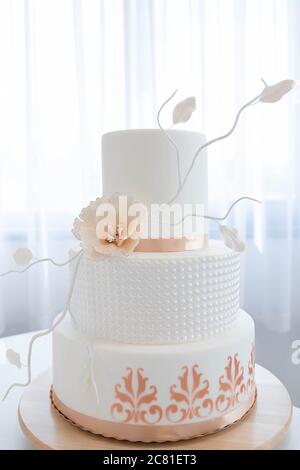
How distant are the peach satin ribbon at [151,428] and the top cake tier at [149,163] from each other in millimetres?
367

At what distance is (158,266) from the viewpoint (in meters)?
0.72

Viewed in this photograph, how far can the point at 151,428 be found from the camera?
2.34 feet

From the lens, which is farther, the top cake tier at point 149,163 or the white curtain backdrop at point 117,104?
the white curtain backdrop at point 117,104

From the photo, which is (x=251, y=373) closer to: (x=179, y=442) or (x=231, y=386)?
(x=231, y=386)

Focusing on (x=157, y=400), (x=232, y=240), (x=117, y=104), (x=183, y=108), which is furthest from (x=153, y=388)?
(x=117, y=104)

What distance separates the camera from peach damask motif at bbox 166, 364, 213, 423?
0.72 m

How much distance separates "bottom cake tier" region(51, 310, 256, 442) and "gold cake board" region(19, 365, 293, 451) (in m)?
0.01

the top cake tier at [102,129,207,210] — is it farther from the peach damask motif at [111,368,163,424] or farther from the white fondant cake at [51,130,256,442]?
the peach damask motif at [111,368,163,424]

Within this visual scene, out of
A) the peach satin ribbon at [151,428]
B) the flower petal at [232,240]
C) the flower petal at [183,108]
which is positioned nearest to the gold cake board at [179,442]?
the peach satin ribbon at [151,428]

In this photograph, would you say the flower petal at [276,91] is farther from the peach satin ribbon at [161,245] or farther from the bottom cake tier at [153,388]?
the bottom cake tier at [153,388]

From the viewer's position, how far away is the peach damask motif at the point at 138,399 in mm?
714

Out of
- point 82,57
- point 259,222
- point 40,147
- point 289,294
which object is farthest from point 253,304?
point 82,57

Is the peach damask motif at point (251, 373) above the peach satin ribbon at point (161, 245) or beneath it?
beneath

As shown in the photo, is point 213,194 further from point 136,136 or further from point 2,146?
point 136,136
